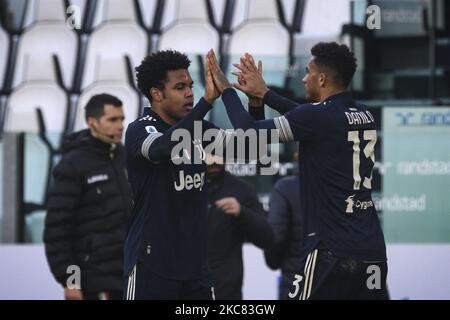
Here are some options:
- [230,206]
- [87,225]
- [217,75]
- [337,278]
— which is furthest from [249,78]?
[87,225]

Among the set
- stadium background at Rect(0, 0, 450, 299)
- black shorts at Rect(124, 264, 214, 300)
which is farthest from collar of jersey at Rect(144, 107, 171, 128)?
stadium background at Rect(0, 0, 450, 299)

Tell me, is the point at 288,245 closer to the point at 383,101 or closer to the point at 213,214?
the point at 213,214

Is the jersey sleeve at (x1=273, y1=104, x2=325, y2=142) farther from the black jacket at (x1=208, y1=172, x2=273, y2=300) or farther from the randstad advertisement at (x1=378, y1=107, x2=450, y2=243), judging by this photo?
the randstad advertisement at (x1=378, y1=107, x2=450, y2=243)

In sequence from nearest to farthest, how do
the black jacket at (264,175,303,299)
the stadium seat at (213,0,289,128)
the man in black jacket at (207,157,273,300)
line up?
the man in black jacket at (207,157,273,300)
the black jacket at (264,175,303,299)
the stadium seat at (213,0,289,128)

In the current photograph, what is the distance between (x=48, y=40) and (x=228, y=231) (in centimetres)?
248

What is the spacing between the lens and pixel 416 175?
7.09 metres

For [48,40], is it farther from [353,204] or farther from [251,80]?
[353,204]

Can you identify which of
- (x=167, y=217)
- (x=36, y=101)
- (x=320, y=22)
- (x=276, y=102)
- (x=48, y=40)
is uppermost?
(x=320, y=22)

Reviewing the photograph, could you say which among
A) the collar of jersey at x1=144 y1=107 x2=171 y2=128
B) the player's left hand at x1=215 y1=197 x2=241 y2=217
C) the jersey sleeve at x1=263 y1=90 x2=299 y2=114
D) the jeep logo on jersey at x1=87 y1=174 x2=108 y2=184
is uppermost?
the jersey sleeve at x1=263 y1=90 x2=299 y2=114

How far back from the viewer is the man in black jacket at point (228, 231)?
5.85 m

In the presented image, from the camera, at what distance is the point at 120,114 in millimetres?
5836

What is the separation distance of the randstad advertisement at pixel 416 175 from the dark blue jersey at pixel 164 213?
307cm

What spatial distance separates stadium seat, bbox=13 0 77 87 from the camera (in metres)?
7.43
